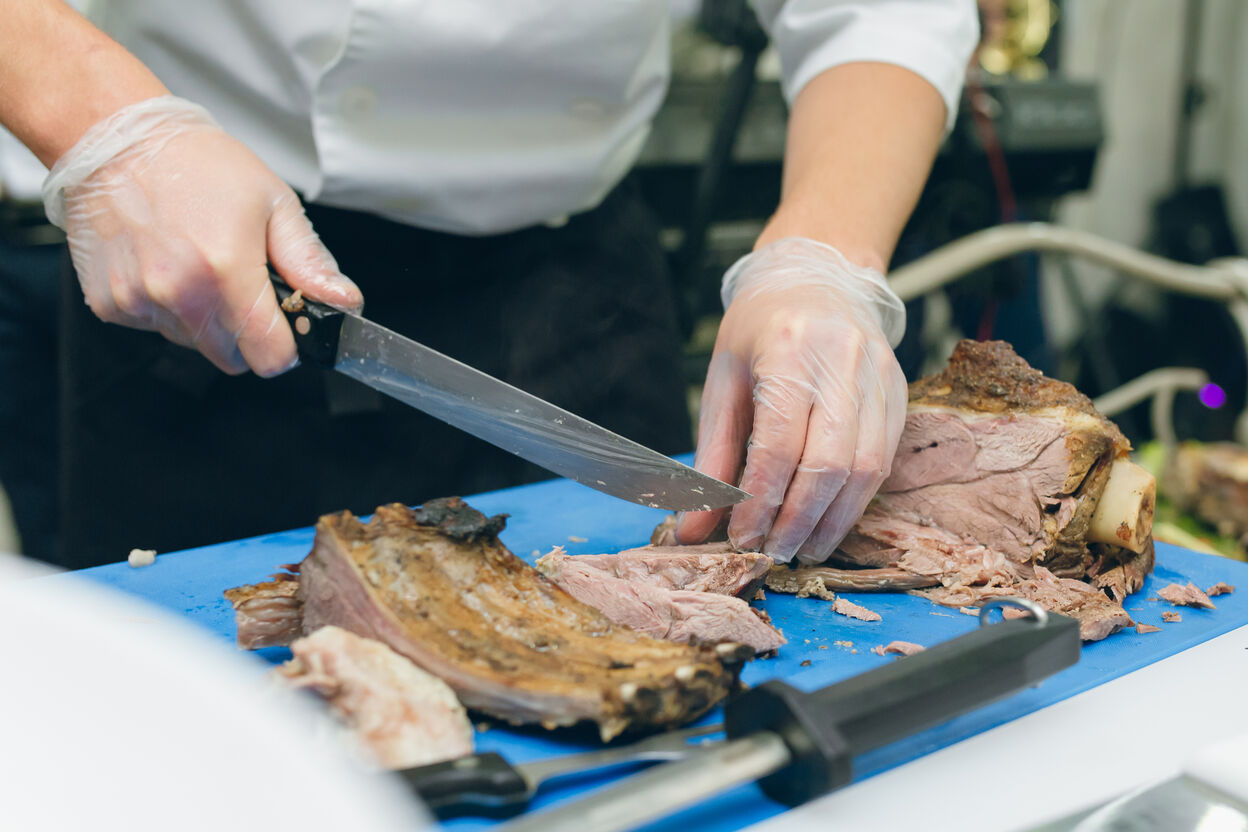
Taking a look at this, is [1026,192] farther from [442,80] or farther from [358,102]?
[358,102]

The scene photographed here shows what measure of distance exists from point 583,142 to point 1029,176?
2771 millimetres

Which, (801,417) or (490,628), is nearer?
(490,628)

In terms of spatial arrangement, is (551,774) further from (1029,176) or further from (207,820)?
(1029,176)

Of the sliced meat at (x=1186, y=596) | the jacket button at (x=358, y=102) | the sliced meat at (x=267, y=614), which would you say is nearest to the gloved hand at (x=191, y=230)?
the jacket button at (x=358, y=102)

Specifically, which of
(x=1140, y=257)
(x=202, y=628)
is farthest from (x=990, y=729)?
(x=1140, y=257)

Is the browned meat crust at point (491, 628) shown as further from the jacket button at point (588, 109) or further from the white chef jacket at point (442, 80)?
the jacket button at point (588, 109)

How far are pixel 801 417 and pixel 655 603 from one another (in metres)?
0.47

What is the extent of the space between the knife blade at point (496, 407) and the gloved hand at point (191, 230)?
0.05 metres

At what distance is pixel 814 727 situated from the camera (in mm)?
1005

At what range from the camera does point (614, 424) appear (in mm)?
2619

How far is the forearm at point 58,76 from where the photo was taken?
169 cm

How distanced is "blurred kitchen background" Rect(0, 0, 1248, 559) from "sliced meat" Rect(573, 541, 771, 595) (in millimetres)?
1179

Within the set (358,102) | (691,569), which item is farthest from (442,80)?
(691,569)

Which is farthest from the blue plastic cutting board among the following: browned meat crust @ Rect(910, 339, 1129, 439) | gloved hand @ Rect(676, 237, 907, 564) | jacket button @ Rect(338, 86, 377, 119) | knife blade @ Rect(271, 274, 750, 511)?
jacket button @ Rect(338, 86, 377, 119)
